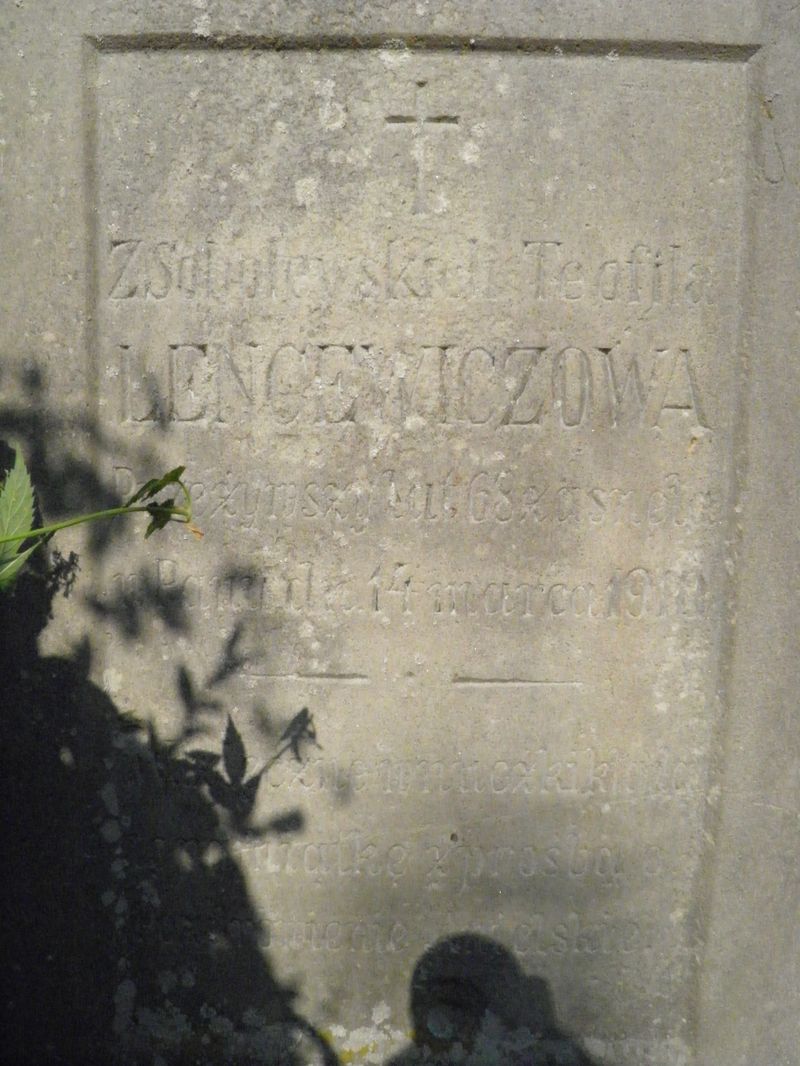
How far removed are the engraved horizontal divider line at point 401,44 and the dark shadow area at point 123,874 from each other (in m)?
1.17

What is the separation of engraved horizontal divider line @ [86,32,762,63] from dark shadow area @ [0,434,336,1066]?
117 centimetres

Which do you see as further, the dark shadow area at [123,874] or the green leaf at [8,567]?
the dark shadow area at [123,874]

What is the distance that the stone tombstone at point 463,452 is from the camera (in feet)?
7.20

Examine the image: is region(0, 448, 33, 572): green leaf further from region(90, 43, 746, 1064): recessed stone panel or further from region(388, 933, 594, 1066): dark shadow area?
region(388, 933, 594, 1066): dark shadow area

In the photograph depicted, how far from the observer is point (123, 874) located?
7.91ft

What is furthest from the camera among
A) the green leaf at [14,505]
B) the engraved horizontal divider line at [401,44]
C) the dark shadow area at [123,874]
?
the dark shadow area at [123,874]

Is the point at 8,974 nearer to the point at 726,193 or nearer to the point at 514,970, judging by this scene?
the point at 514,970

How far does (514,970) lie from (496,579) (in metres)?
0.99

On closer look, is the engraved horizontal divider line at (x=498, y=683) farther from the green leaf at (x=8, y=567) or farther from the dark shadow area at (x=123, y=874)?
the green leaf at (x=8, y=567)

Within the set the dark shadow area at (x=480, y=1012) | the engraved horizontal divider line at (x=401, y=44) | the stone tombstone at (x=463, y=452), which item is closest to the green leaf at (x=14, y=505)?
the stone tombstone at (x=463, y=452)

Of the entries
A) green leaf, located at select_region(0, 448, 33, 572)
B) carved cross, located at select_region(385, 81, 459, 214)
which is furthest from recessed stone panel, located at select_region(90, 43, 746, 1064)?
green leaf, located at select_region(0, 448, 33, 572)

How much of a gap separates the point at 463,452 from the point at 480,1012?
4.59ft

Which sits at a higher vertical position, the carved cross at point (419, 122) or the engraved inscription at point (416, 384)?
A: the carved cross at point (419, 122)

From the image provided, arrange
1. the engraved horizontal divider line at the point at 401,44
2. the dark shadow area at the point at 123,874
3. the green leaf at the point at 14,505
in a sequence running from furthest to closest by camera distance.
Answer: the dark shadow area at the point at 123,874 < the engraved horizontal divider line at the point at 401,44 < the green leaf at the point at 14,505
